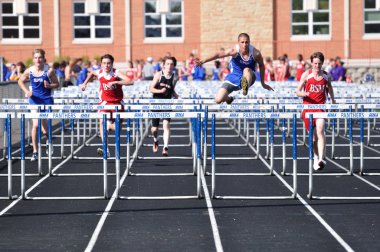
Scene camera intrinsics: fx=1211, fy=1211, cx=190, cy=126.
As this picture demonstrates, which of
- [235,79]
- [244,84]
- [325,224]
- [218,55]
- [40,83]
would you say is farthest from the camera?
[40,83]

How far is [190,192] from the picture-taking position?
16250 mm

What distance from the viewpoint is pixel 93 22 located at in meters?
56.8

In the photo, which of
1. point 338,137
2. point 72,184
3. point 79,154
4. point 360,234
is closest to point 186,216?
point 360,234

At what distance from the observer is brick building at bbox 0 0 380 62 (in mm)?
55344

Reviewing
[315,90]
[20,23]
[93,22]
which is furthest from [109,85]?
[20,23]

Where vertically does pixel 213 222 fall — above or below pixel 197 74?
below

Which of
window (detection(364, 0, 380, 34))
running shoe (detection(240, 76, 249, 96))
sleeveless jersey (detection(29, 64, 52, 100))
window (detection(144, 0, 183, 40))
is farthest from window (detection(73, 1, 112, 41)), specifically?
running shoe (detection(240, 76, 249, 96))

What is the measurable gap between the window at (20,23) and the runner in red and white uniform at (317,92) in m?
39.0

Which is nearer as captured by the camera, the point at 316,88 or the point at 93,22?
the point at 316,88

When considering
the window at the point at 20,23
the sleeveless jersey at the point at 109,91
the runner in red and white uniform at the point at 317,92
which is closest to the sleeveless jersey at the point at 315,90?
the runner in red and white uniform at the point at 317,92

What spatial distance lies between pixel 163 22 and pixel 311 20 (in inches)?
272

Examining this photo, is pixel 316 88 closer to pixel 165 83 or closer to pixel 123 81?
pixel 123 81

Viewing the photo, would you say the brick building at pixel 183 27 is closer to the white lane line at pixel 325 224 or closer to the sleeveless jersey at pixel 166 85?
the sleeveless jersey at pixel 166 85

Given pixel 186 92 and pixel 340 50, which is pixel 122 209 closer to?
pixel 186 92
